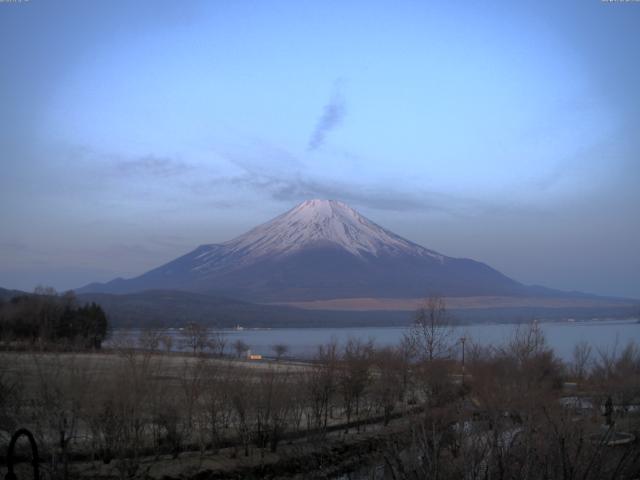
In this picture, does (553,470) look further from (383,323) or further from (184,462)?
(383,323)

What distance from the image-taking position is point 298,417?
24.5 metres

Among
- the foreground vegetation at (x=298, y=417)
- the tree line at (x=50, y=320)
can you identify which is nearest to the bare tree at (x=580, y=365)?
the foreground vegetation at (x=298, y=417)

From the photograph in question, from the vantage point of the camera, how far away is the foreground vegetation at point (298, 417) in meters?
12.6

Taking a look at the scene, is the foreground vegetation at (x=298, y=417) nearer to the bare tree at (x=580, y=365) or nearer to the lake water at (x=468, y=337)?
the bare tree at (x=580, y=365)

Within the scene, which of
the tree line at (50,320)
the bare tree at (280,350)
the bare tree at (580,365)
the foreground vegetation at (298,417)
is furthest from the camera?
the bare tree at (280,350)

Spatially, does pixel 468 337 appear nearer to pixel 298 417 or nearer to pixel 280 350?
pixel 280 350

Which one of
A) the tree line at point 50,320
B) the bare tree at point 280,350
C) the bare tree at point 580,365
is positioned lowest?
the bare tree at point 280,350

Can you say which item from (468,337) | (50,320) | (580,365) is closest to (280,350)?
(468,337)

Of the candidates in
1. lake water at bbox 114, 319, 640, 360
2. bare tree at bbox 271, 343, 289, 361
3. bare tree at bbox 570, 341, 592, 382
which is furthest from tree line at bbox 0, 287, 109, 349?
bare tree at bbox 570, 341, 592, 382

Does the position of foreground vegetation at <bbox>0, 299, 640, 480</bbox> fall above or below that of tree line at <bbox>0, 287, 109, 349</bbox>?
below

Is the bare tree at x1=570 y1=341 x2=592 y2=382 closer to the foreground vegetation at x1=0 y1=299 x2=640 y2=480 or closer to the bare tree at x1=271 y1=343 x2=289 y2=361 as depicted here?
the foreground vegetation at x1=0 y1=299 x2=640 y2=480

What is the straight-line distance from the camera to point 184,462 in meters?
19.9

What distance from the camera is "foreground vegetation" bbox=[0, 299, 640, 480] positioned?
12.6m

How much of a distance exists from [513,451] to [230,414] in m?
13.0
